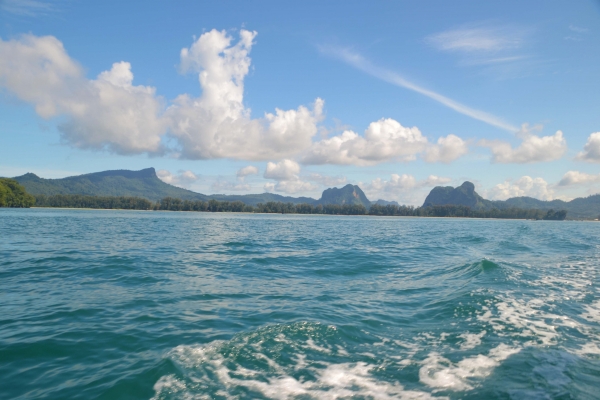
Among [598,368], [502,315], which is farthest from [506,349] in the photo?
[502,315]

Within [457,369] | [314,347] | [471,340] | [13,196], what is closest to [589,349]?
[471,340]

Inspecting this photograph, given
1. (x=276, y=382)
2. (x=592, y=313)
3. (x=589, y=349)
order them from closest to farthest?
(x=276, y=382) → (x=589, y=349) → (x=592, y=313)

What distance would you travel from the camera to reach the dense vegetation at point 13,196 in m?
156

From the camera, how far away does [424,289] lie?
18.5 m

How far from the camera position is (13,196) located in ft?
534

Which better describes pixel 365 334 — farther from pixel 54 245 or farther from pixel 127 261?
pixel 54 245

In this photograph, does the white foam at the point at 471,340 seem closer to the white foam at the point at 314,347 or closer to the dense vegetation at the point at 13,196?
the white foam at the point at 314,347

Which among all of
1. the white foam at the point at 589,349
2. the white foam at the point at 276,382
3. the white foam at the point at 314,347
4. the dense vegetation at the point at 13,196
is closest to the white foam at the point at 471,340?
the white foam at the point at 589,349

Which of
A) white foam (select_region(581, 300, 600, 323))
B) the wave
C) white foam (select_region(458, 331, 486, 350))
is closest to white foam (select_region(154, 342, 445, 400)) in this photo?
the wave

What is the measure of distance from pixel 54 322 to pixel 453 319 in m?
13.9

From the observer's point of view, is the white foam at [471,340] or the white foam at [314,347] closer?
the white foam at [314,347]

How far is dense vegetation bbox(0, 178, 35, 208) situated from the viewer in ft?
512

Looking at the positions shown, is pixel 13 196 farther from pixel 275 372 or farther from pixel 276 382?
pixel 276 382

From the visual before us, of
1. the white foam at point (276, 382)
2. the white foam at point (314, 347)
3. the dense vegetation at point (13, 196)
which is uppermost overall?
the dense vegetation at point (13, 196)
